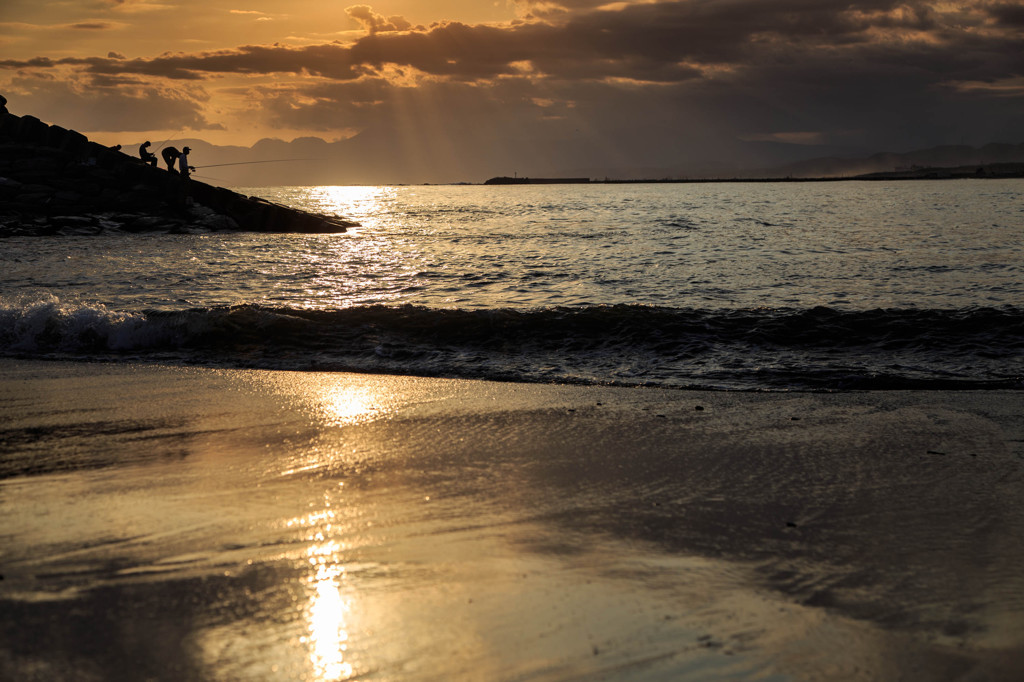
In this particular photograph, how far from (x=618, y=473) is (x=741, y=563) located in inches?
57.4

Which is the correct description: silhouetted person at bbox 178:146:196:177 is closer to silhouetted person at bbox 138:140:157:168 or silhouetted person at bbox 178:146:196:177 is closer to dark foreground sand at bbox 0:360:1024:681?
silhouetted person at bbox 138:140:157:168

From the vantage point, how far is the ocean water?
9.19 m

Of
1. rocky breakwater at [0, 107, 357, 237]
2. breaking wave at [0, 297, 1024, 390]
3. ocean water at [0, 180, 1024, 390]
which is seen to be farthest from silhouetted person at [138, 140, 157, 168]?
breaking wave at [0, 297, 1024, 390]

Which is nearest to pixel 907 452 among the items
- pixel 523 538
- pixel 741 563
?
pixel 741 563

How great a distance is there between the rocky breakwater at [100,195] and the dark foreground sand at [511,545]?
33.3 m

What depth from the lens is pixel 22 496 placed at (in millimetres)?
4234

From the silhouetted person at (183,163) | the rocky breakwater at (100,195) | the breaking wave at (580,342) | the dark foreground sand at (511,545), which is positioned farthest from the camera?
the silhouetted person at (183,163)

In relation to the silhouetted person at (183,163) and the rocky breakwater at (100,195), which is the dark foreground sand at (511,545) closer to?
the rocky breakwater at (100,195)

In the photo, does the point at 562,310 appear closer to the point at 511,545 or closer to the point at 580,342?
the point at 580,342

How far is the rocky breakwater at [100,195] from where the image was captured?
34719 mm

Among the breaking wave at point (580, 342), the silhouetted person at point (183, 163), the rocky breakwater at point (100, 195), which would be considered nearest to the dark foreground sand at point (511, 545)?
the breaking wave at point (580, 342)

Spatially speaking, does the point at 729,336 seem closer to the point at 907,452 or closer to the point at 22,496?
the point at 907,452

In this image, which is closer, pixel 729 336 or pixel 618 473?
pixel 618 473

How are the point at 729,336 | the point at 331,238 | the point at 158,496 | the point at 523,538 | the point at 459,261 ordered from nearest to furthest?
1. the point at 523,538
2. the point at 158,496
3. the point at 729,336
4. the point at 459,261
5. the point at 331,238
